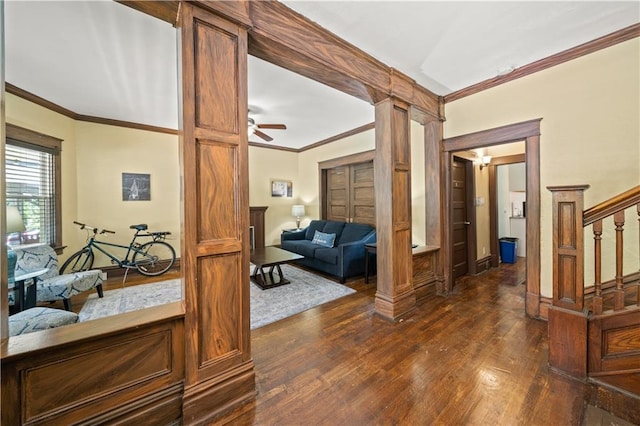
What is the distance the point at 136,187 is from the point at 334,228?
388cm

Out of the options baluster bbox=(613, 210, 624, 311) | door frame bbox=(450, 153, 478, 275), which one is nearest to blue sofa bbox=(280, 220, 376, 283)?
door frame bbox=(450, 153, 478, 275)

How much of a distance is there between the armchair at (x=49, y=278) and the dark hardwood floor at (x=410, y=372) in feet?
7.57

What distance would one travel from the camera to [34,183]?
347 centimetres

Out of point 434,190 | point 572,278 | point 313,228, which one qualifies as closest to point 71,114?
point 313,228

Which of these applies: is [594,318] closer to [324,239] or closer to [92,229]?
[324,239]

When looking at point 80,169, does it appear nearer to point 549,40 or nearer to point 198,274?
point 198,274

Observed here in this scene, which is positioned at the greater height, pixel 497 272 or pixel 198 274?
pixel 198 274

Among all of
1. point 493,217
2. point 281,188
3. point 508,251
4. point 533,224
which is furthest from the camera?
point 281,188

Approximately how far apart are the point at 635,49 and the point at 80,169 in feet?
23.2

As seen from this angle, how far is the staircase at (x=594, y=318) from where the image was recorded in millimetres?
1587

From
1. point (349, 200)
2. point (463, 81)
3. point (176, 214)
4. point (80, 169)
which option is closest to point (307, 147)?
point (349, 200)

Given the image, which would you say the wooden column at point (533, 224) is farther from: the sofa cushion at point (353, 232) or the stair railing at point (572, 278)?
the sofa cushion at point (353, 232)

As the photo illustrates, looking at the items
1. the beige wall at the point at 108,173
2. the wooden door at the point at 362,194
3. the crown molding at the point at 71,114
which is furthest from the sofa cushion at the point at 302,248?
the crown molding at the point at 71,114

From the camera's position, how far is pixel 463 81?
3.05 meters
